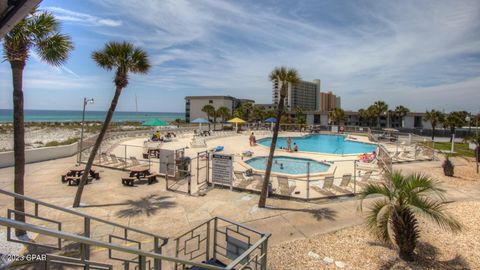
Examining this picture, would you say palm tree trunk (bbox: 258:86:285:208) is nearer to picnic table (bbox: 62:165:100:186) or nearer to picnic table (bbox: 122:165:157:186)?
picnic table (bbox: 122:165:157:186)

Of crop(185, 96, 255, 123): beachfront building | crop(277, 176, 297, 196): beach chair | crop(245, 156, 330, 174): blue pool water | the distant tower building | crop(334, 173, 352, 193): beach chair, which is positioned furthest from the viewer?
the distant tower building

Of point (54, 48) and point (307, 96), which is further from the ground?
point (307, 96)

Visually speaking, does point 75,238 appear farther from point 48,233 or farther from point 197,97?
point 197,97

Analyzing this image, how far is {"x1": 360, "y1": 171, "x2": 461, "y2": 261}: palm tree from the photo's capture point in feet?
19.9

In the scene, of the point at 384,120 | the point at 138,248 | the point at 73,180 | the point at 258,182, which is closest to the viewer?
the point at 138,248

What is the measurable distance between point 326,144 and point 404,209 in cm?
3225

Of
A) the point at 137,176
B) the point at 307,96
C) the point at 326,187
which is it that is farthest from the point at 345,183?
the point at 307,96

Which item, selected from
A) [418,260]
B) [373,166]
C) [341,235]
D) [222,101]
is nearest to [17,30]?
[341,235]

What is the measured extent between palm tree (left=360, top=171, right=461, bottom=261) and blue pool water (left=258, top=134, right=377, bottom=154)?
24.9m

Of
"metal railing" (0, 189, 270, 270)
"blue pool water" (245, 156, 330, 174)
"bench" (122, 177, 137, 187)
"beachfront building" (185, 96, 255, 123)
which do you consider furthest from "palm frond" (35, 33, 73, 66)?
"beachfront building" (185, 96, 255, 123)

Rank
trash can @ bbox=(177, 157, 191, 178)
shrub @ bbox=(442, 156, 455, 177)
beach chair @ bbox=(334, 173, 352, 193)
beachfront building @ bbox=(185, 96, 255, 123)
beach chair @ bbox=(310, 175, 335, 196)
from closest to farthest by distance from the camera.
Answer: beach chair @ bbox=(310, 175, 335, 196), beach chair @ bbox=(334, 173, 352, 193), trash can @ bbox=(177, 157, 191, 178), shrub @ bbox=(442, 156, 455, 177), beachfront building @ bbox=(185, 96, 255, 123)

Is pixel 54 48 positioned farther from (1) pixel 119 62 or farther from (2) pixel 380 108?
(2) pixel 380 108

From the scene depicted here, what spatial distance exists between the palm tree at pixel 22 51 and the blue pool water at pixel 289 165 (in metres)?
14.5

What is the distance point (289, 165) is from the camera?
22.0m
